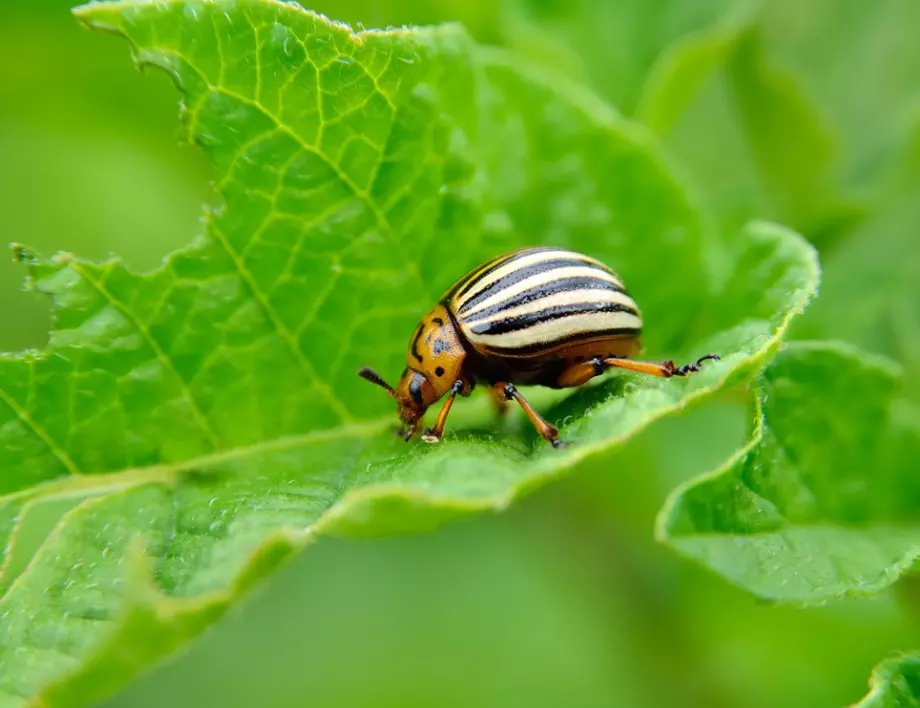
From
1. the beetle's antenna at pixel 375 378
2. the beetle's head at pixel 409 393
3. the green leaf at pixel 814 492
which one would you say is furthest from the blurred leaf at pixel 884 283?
the beetle's antenna at pixel 375 378

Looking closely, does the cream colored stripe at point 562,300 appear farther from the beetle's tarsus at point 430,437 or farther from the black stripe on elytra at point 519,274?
the beetle's tarsus at point 430,437

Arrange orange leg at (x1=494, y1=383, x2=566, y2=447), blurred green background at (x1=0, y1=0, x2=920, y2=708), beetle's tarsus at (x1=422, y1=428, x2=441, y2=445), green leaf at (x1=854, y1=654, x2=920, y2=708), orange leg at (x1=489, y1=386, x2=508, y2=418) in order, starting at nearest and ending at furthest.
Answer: green leaf at (x1=854, y1=654, x2=920, y2=708) < orange leg at (x1=494, y1=383, x2=566, y2=447) < beetle's tarsus at (x1=422, y1=428, x2=441, y2=445) < orange leg at (x1=489, y1=386, x2=508, y2=418) < blurred green background at (x1=0, y1=0, x2=920, y2=708)

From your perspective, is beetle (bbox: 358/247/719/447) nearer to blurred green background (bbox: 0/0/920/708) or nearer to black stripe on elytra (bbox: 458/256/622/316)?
black stripe on elytra (bbox: 458/256/622/316)

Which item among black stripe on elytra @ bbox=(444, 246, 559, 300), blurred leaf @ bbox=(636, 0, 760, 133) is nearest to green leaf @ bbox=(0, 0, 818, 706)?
black stripe on elytra @ bbox=(444, 246, 559, 300)

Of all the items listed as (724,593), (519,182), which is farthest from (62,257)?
(724,593)

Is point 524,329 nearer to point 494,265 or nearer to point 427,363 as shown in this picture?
point 494,265

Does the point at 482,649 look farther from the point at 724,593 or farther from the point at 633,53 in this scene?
the point at 633,53
